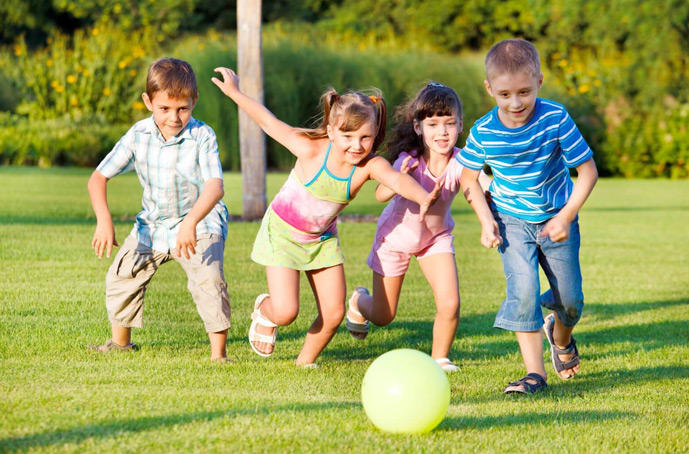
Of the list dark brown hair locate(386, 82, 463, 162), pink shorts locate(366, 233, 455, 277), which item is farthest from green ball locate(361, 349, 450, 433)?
dark brown hair locate(386, 82, 463, 162)

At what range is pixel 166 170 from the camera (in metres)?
5.36

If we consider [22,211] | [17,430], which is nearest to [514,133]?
[17,430]

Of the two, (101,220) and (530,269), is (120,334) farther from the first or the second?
(530,269)

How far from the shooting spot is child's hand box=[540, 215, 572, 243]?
4.71 metres

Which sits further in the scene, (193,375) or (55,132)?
(55,132)

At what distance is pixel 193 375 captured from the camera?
4.79 m

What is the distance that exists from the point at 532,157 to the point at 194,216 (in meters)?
1.87

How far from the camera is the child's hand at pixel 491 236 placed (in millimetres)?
4832

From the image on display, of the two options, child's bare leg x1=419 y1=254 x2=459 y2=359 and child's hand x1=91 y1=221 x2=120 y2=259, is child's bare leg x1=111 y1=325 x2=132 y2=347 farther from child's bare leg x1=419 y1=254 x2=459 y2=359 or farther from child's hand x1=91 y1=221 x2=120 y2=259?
child's bare leg x1=419 y1=254 x2=459 y2=359

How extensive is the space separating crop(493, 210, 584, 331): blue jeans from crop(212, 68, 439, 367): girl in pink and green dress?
0.82 meters

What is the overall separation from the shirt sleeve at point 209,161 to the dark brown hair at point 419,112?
3.70 feet

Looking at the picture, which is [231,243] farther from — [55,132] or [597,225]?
[55,132]

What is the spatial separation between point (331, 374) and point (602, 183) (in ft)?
70.9

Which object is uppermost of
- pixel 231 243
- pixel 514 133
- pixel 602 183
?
pixel 514 133
